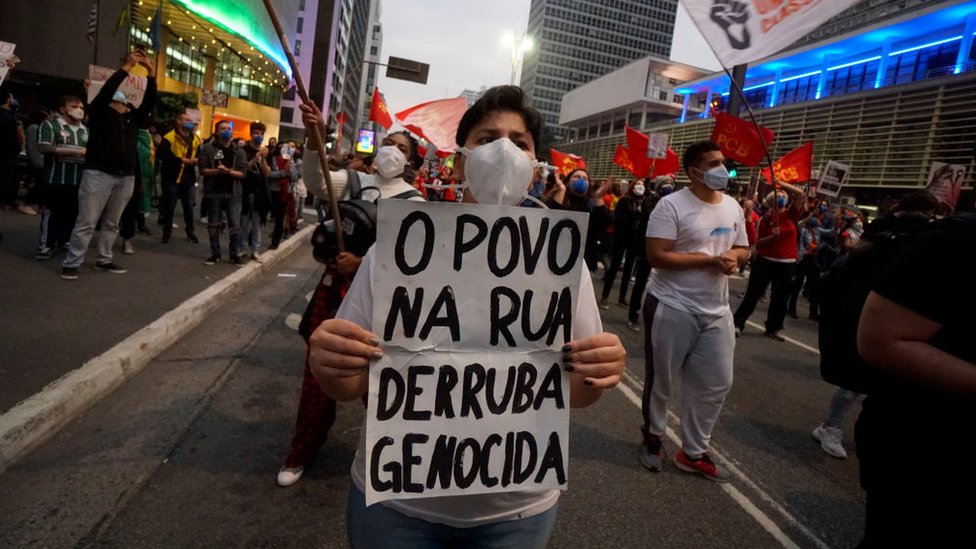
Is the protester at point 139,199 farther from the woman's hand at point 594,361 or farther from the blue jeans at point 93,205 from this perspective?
the woman's hand at point 594,361

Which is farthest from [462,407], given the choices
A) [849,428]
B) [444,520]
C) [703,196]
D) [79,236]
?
[79,236]

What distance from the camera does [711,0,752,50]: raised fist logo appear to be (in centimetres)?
357

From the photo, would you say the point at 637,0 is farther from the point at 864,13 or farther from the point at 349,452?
the point at 349,452

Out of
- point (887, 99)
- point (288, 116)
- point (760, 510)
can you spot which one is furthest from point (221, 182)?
point (288, 116)

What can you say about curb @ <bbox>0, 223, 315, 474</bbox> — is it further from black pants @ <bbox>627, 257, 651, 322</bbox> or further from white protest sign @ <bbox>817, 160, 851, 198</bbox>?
white protest sign @ <bbox>817, 160, 851, 198</bbox>

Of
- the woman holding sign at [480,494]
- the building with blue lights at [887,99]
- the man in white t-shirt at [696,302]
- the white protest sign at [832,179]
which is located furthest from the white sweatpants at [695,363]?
the building with blue lights at [887,99]

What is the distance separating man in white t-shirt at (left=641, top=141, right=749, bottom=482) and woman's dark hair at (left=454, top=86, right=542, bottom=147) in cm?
206

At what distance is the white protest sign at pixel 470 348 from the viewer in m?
1.26

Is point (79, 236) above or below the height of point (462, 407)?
below

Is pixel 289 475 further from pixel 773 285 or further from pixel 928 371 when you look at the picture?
pixel 773 285

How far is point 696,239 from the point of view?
3457 mm

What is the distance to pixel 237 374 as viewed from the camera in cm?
437

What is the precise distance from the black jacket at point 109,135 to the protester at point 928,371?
6.60 meters

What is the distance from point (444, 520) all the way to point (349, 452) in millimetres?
2195
